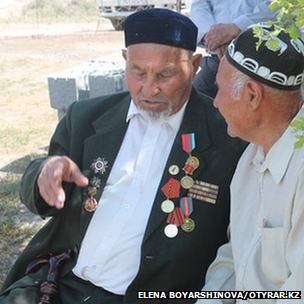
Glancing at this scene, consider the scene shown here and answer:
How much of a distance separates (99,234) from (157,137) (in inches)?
19.0

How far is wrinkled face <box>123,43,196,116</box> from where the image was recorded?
244 centimetres

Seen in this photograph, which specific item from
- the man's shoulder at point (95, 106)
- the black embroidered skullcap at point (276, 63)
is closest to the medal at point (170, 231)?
the man's shoulder at point (95, 106)

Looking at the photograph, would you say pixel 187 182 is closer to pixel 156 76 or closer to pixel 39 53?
pixel 156 76

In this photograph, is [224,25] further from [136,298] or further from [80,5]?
[80,5]

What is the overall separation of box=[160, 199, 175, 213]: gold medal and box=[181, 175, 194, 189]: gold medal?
0.30 feet

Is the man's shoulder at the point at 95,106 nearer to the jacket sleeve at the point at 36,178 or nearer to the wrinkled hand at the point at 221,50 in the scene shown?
the jacket sleeve at the point at 36,178

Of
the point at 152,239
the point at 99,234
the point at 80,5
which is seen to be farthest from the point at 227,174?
the point at 80,5

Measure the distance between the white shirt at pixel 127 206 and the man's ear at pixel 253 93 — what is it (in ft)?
1.96

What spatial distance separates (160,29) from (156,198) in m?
0.71

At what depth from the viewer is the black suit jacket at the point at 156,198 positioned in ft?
7.66

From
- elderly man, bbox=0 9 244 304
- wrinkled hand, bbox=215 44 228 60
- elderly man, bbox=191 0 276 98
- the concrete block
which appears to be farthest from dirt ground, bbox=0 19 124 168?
elderly man, bbox=0 9 244 304

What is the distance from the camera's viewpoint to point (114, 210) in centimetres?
241

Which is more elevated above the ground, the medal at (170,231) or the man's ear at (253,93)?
the man's ear at (253,93)

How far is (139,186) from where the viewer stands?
95.2 inches
